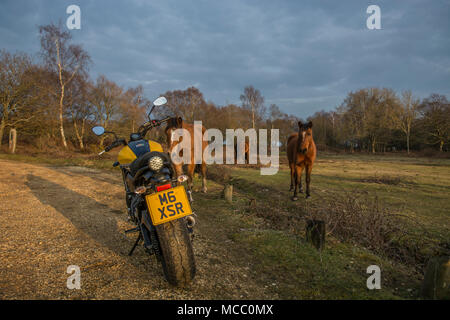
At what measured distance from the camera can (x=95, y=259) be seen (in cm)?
325

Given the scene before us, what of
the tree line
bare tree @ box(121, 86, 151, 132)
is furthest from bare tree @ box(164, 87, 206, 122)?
bare tree @ box(121, 86, 151, 132)

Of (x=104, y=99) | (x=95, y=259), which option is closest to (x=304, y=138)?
(x=95, y=259)

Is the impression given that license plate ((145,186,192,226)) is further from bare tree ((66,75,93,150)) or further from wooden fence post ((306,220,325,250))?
bare tree ((66,75,93,150))

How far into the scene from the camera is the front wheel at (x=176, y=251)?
2459mm

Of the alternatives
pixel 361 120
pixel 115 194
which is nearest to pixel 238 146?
pixel 115 194

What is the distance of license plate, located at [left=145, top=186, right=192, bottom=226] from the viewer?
2.44m

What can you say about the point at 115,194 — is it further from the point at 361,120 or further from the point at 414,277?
the point at 361,120

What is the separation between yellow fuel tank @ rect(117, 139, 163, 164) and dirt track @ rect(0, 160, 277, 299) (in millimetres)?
1344

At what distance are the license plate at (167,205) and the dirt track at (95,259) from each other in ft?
2.63

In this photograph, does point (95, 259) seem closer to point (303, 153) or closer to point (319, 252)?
point (319, 252)

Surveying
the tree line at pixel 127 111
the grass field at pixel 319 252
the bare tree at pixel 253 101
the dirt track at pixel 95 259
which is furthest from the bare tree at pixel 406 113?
the dirt track at pixel 95 259
